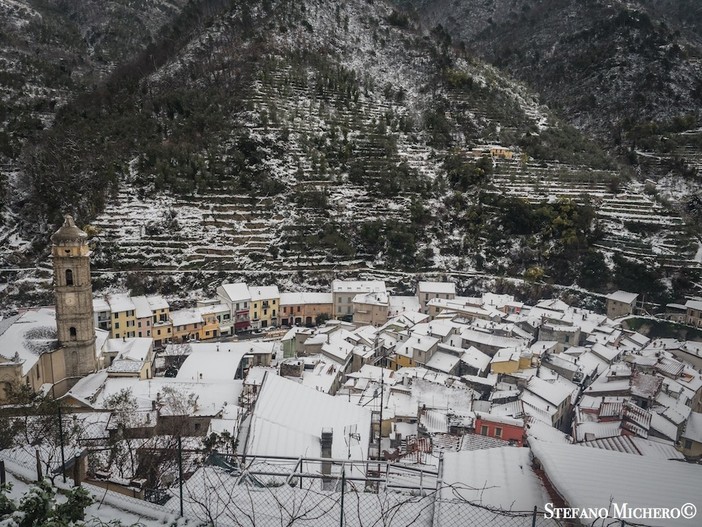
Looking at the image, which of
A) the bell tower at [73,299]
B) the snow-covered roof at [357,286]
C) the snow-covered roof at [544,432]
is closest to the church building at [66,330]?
the bell tower at [73,299]

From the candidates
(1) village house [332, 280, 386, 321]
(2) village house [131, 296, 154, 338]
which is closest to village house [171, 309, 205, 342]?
(2) village house [131, 296, 154, 338]

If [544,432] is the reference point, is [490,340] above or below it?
above

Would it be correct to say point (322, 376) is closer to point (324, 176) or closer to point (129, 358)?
point (129, 358)

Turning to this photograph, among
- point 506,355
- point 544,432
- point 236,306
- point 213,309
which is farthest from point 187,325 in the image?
point 544,432

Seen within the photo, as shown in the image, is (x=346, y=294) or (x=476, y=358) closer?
(x=476, y=358)

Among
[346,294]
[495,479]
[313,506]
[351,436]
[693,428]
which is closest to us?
[313,506]

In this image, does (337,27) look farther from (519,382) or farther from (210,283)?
(519,382)

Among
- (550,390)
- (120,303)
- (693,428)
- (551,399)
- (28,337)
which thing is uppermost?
(28,337)

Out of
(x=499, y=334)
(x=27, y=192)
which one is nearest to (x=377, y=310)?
(x=499, y=334)
